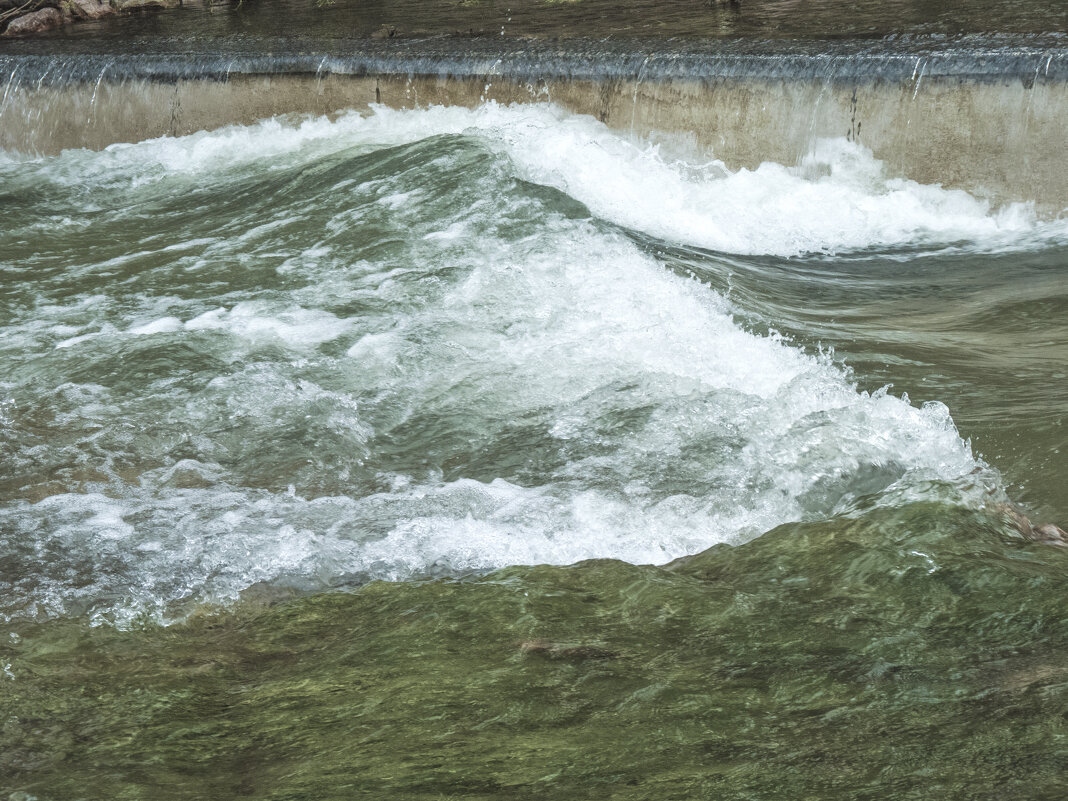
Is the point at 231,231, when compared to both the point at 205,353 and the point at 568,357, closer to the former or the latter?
the point at 205,353

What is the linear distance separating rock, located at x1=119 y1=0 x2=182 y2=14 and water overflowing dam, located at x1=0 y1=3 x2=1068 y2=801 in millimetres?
5037

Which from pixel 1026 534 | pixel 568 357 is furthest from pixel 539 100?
pixel 1026 534

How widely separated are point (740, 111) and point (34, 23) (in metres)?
9.82

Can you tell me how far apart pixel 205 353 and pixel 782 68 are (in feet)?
15.3

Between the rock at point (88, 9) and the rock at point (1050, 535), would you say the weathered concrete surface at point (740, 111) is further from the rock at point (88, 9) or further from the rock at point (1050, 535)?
the rock at point (1050, 535)

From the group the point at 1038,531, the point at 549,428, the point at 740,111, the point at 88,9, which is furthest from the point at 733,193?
the point at 88,9

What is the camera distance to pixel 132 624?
306 cm

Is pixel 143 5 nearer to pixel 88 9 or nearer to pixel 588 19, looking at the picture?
pixel 88 9

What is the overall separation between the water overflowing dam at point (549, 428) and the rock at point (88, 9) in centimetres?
503

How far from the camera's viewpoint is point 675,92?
8.01 meters

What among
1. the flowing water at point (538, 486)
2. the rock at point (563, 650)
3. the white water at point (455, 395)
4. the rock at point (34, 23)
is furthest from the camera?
the rock at point (34, 23)

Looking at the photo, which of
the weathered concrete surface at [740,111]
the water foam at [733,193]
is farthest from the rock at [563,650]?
the weathered concrete surface at [740,111]

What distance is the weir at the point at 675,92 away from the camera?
694 centimetres

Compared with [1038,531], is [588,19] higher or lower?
higher
